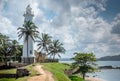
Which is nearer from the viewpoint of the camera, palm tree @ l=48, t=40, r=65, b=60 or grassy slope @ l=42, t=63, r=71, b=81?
grassy slope @ l=42, t=63, r=71, b=81

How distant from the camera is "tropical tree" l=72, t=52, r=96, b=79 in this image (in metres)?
70.5

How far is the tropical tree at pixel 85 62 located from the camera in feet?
231

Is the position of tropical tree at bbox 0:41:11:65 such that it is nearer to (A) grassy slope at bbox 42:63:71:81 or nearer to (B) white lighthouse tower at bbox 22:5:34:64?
(B) white lighthouse tower at bbox 22:5:34:64

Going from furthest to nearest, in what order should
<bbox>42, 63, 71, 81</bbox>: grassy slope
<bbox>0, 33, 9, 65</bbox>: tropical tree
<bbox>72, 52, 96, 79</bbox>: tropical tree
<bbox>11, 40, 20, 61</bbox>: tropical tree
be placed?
<bbox>11, 40, 20, 61</bbox>: tropical tree → <bbox>0, 33, 9, 65</bbox>: tropical tree → <bbox>72, 52, 96, 79</bbox>: tropical tree → <bbox>42, 63, 71, 81</bbox>: grassy slope

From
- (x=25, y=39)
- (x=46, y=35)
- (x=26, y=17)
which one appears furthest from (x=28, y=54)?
(x=46, y=35)

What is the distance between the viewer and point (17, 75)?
48188mm

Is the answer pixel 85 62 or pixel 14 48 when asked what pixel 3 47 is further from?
pixel 85 62

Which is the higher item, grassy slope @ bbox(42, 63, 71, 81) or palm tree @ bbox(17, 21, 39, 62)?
palm tree @ bbox(17, 21, 39, 62)

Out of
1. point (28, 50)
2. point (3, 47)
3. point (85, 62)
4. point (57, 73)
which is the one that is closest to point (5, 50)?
point (3, 47)

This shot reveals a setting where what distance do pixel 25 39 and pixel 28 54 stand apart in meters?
4.10

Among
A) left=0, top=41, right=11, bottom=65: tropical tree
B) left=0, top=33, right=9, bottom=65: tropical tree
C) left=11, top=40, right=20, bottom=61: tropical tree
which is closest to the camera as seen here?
left=0, top=33, right=9, bottom=65: tropical tree

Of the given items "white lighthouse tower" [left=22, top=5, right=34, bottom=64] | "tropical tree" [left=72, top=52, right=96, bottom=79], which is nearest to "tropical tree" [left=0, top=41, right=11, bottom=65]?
"white lighthouse tower" [left=22, top=5, right=34, bottom=64]

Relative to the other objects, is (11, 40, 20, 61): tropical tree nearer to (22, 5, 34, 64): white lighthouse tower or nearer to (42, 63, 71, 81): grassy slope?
(22, 5, 34, 64): white lighthouse tower

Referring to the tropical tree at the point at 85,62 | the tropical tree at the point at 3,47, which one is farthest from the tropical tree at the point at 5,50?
the tropical tree at the point at 85,62
